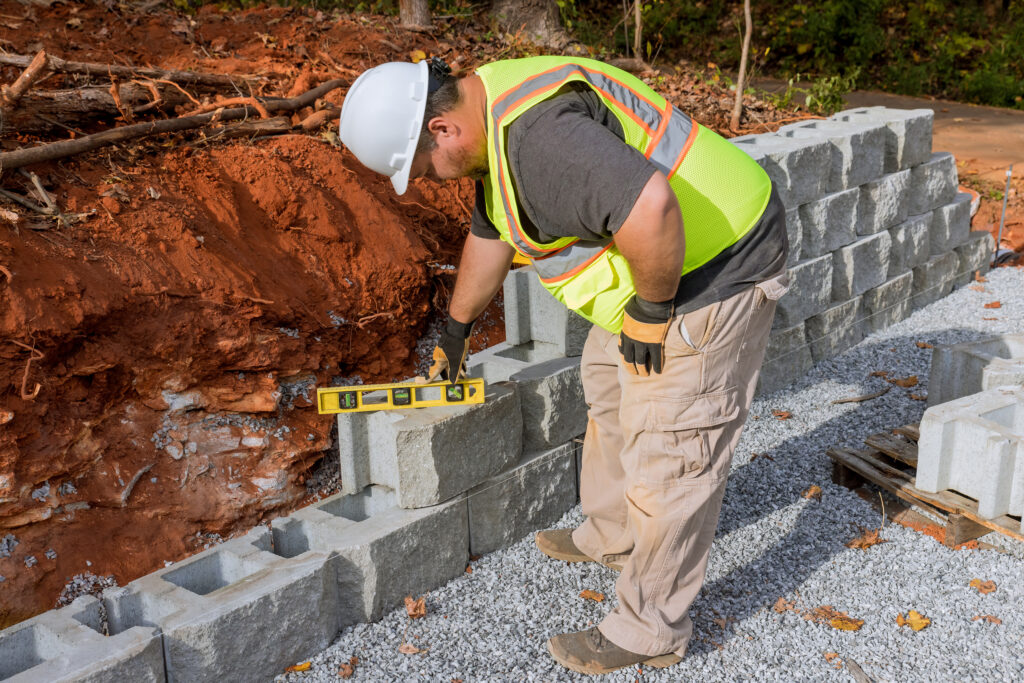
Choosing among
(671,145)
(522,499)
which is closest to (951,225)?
(522,499)

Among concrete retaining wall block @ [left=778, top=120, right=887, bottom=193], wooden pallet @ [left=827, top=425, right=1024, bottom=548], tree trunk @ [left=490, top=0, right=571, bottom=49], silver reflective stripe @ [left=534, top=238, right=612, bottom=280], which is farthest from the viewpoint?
tree trunk @ [left=490, top=0, right=571, bottom=49]

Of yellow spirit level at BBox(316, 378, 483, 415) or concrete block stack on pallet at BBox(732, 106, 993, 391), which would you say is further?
concrete block stack on pallet at BBox(732, 106, 993, 391)

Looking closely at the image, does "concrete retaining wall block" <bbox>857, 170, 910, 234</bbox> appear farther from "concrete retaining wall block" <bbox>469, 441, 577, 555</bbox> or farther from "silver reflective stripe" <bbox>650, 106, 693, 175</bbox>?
"silver reflective stripe" <bbox>650, 106, 693, 175</bbox>

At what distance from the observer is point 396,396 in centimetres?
354

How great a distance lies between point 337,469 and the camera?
4250 mm

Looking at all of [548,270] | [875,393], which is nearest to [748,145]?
[875,393]

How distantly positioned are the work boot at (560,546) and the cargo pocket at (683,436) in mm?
849

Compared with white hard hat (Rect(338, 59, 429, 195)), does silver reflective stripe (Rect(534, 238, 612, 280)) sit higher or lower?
lower

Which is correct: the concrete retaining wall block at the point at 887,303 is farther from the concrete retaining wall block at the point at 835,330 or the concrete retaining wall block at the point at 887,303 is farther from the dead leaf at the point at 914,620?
the dead leaf at the point at 914,620

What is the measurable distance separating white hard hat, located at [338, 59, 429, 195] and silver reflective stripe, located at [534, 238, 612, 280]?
0.53m

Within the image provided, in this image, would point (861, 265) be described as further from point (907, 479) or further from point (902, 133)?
point (907, 479)

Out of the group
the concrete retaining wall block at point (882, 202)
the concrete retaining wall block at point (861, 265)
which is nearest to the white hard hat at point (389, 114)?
the concrete retaining wall block at point (861, 265)

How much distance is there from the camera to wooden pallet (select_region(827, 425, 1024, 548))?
3637 mm

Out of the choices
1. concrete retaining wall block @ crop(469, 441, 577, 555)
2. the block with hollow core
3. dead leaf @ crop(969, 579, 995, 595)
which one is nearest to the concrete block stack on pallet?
concrete retaining wall block @ crop(469, 441, 577, 555)
